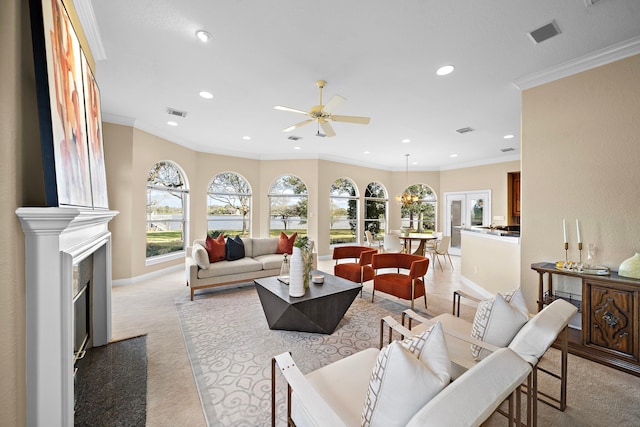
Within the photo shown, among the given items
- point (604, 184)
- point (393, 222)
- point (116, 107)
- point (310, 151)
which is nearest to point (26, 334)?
point (116, 107)

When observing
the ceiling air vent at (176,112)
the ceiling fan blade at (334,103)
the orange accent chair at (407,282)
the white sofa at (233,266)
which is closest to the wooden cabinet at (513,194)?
the orange accent chair at (407,282)

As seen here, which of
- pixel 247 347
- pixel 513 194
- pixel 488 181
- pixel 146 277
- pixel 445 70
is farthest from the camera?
pixel 488 181

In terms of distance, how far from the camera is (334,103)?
8.89 ft

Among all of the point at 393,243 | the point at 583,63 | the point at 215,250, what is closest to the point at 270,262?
the point at 215,250

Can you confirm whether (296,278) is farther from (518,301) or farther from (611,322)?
(611,322)

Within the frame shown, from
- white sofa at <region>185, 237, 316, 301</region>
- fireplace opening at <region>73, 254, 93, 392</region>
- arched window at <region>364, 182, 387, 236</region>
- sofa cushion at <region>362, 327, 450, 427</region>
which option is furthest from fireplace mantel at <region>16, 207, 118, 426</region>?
arched window at <region>364, 182, 387, 236</region>

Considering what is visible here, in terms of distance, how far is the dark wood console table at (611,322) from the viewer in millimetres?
2076

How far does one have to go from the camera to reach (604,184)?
255 centimetres

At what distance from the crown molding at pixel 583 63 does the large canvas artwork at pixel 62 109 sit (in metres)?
4.22

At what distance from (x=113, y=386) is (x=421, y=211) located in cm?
885

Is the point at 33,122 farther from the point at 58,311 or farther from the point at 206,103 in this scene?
the point at 206,103

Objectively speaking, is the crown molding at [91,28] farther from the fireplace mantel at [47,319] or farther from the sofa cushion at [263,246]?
the sofa cushion at [263,246]

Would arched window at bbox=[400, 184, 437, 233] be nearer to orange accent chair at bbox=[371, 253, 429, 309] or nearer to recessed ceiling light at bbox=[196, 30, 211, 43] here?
orange accent chair at bbox=[371, 253, 429, 309]

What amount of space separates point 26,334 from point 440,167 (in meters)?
9.61
